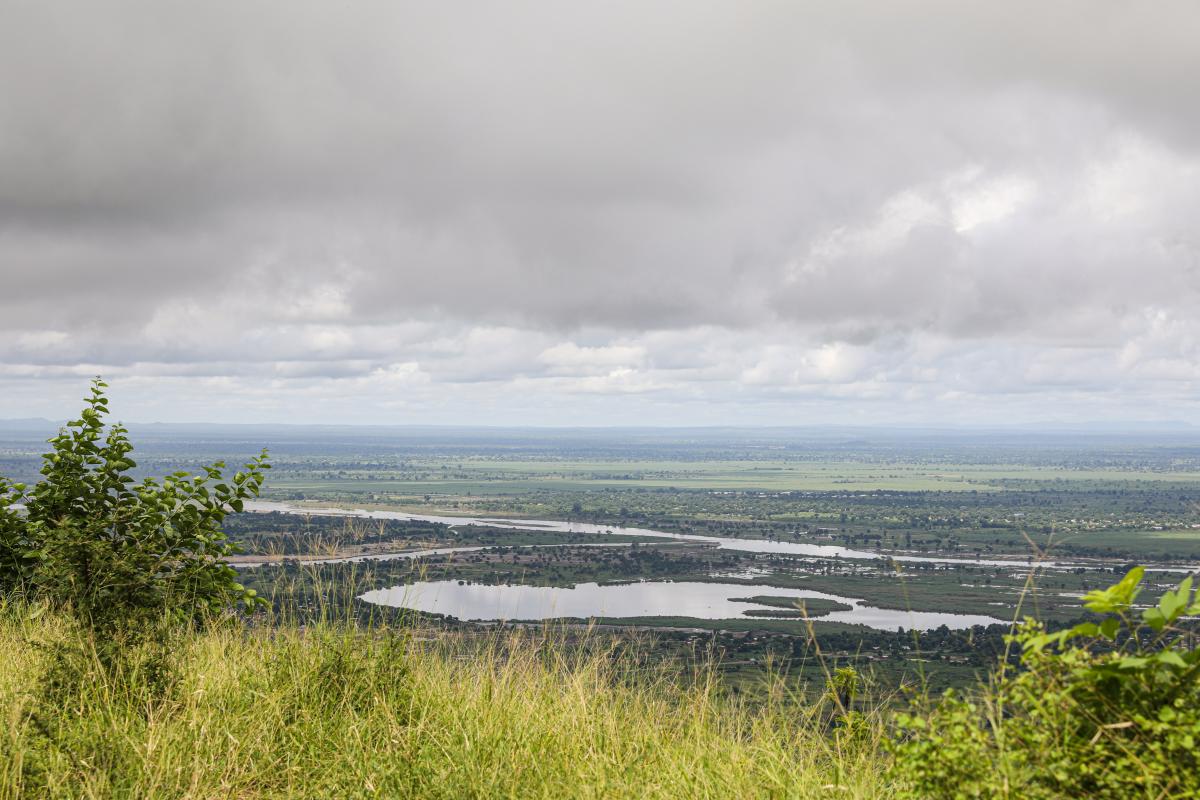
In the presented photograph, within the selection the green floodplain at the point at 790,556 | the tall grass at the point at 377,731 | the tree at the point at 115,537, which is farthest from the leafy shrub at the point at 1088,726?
the tree at the point at 115,537

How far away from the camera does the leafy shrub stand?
3.34m

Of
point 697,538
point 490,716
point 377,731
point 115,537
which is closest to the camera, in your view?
point 377,731

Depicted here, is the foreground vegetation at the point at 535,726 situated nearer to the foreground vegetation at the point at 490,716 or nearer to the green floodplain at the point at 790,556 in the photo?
the foreground vegetation at the point at 490,716

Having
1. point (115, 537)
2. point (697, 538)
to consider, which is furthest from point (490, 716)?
point (697, 538)

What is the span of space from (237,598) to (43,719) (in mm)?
4134

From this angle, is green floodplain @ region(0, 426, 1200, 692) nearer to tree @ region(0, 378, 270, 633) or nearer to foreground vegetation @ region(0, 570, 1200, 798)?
tree @ region(0, 378, 270, 633)

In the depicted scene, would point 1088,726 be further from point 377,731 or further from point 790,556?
point 790,556

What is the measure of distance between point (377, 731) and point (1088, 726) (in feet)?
13.8

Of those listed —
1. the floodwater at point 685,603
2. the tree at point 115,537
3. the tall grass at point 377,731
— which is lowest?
the floodwater at point 685,603

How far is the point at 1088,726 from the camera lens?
358cm

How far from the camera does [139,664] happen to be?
241 inches

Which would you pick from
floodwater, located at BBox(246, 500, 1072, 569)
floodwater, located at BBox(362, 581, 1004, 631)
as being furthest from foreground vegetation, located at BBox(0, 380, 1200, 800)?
floodwater, located at BBox(246, 500, 1072, 569)

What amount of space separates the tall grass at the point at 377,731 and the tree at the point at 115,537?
0.62m

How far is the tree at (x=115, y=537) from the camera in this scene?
303 inches
